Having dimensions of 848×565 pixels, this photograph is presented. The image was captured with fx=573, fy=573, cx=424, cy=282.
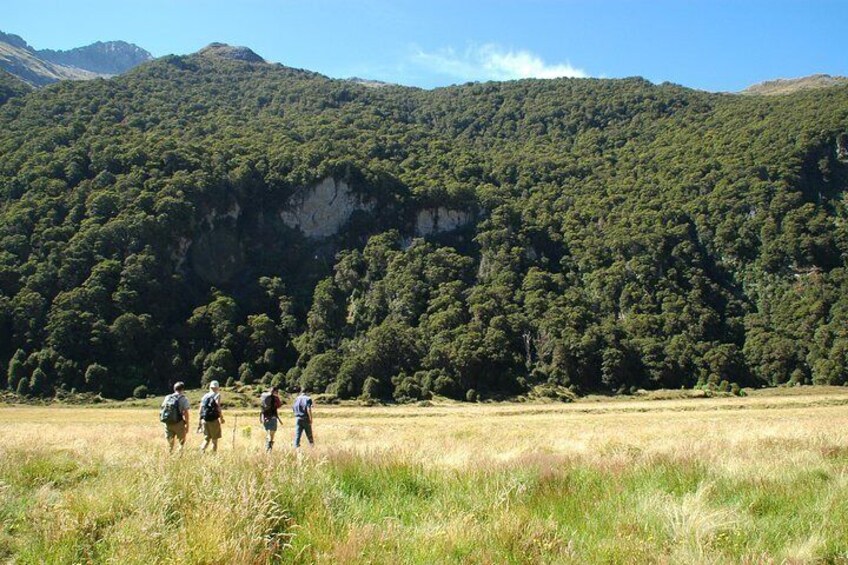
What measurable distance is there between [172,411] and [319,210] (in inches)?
3795

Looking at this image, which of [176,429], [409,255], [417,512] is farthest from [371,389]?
[417,512]

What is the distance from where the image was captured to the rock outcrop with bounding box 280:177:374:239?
105 m

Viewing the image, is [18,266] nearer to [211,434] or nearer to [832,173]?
[211,434]

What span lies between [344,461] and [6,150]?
122049 millimetres

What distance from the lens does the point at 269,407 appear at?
585 inches

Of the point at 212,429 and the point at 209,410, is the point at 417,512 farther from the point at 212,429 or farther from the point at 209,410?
the point at 209,410

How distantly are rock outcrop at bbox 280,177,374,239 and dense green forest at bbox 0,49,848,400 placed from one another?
44.0 inches

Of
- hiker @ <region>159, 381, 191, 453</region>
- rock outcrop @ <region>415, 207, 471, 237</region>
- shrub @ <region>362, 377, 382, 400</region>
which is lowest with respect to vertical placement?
shrub @ <region>362, 377, 382, 400</region>

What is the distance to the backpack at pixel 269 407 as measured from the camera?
1484cm

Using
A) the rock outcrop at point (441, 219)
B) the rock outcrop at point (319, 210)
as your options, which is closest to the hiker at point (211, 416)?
the rock outcrop at point (319, 210)

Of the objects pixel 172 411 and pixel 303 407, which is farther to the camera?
pixel 303 407

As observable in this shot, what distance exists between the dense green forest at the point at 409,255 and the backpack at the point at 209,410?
196ft

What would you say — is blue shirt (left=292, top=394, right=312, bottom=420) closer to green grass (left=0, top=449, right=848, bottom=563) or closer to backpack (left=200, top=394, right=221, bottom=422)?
backpack (left=200, top=394, right=221, bottom=422)

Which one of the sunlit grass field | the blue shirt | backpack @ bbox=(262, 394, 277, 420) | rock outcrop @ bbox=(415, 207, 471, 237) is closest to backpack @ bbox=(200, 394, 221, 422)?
backpack @ bbox=(262, 394, 277, 420)
